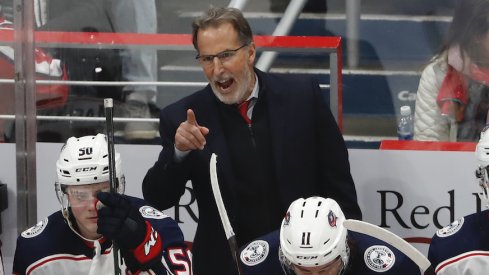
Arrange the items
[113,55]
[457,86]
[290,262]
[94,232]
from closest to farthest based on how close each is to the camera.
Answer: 1. [290,262]
2. [94,232]
3. [457,86]
4. [113,55]

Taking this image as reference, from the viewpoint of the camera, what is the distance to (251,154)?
4590 millimetres

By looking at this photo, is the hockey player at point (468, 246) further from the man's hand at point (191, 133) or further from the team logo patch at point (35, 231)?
the team logo patch at point (35, 231)

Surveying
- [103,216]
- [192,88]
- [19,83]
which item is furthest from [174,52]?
[103,216]

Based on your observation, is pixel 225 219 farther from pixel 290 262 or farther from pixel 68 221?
pixel 68 221

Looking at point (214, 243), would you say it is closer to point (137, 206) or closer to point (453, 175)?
point (137, 206)

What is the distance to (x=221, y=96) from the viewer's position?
178 inches

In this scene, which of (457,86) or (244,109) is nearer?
(244,109)

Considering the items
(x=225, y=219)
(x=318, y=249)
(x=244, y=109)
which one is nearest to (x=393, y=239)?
(x=318, y=249)

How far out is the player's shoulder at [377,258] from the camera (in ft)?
14.2

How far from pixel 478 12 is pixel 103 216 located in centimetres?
168

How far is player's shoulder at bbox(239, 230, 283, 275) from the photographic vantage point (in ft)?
14.3

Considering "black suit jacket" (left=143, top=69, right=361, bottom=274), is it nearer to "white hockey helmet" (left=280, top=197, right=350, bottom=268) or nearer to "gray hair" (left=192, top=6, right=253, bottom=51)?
"gray hair" (left=192, top=6, right=253, bottom=51)

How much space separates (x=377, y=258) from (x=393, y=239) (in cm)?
30

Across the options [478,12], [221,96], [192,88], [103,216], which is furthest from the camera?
[192,88]
